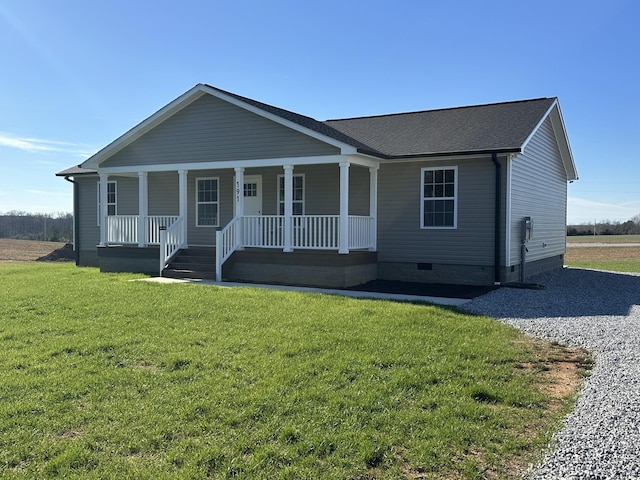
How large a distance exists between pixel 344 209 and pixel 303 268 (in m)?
1.83

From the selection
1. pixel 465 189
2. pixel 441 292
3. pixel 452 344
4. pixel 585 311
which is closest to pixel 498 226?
pixel 465 189

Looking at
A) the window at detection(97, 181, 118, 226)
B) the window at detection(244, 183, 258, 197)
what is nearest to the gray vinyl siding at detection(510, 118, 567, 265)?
the window at detection(244, 183, 258, 197)

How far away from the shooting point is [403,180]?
48.2ft

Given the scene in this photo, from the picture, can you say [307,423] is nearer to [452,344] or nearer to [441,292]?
[452,344]

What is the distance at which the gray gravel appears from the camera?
3.89 metres

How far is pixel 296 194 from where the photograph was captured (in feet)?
53.7

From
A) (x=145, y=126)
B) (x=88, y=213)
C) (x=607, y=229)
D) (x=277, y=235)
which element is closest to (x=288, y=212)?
(x=277, y=235)

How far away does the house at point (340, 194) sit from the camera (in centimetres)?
1363

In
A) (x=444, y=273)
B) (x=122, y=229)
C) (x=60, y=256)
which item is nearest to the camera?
(x=444, y=273)

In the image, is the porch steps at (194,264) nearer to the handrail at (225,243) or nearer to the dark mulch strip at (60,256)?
the handrail at (225,243)

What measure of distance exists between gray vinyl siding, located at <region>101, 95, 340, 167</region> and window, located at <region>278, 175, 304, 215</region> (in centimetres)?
→ 189

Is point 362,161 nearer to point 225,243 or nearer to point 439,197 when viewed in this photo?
point 439,197

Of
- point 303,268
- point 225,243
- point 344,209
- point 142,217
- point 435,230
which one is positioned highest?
point 344,209

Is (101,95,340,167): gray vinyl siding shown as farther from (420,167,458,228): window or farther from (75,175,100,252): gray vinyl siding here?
(75,175,100,252): gray vinyl siding
